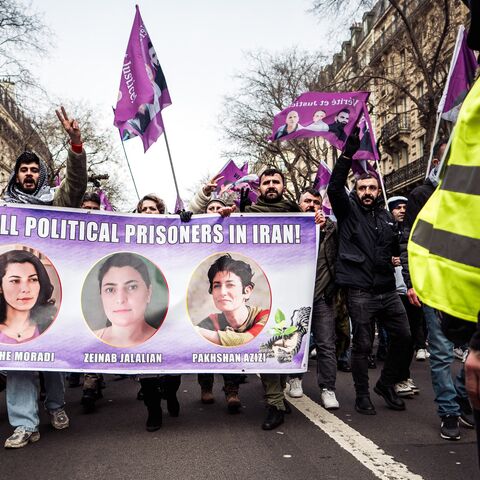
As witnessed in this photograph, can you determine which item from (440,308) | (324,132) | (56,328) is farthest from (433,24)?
(440,308)

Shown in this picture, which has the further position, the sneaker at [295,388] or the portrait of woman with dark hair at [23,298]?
the sneaker at [295,388]

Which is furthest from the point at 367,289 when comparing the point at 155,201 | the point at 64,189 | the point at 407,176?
the point at 407,176

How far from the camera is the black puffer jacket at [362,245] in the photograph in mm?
4859

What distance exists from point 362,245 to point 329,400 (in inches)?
52.2

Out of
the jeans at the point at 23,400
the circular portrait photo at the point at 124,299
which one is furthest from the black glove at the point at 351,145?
the jeans at the point at 23,400

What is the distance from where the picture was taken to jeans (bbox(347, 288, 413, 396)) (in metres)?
4.85

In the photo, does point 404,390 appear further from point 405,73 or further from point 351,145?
point 405,73

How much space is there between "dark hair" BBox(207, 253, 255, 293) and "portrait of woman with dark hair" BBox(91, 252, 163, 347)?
50cm

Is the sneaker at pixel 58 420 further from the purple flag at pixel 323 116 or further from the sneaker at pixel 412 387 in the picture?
the purple flag at pixel 323 116

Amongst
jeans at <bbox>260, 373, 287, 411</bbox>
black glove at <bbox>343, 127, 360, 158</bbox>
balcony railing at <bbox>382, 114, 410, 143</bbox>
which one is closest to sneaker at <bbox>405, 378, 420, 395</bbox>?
jeans at <bbox>260, 373, 287, 411</bbox>

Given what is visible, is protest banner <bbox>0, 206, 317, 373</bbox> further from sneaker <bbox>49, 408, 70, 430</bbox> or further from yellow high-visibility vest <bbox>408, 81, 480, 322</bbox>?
yellow high-visibility vest <bbox>408, 81, 480, 322</bbox>

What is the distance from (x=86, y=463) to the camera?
11.6 feet

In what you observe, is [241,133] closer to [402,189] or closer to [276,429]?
[402,189]

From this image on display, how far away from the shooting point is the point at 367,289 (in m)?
4.86
